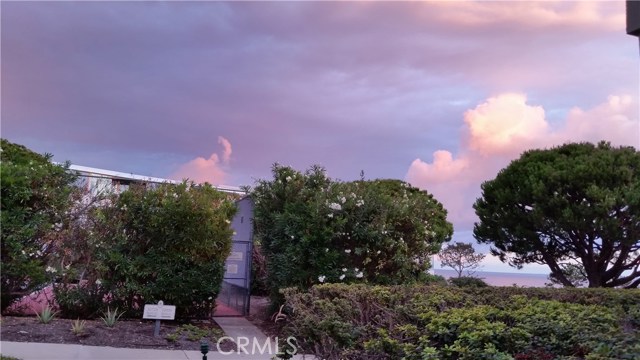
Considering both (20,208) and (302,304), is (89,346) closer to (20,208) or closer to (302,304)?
(20,208)

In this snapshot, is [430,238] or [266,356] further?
[430,238]

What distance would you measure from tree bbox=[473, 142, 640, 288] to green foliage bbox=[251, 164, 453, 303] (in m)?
7.26

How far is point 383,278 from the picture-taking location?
440 inches

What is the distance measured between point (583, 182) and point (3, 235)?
49.6ft

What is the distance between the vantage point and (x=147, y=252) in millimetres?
10375

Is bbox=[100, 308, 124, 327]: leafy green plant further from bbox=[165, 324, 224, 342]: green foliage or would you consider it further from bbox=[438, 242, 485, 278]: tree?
bbox=[438, 242, 485, 278]: tree

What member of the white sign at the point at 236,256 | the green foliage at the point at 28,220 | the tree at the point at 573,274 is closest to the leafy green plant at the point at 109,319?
the green foliage at the point at 28,220

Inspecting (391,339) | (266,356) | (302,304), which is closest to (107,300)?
(266,356)

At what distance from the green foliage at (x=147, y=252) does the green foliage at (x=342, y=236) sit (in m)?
1.37

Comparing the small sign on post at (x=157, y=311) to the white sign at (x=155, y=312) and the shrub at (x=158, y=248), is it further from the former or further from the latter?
the shrub at (x=158, y=248)

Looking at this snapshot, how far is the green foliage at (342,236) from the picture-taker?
10891 mm

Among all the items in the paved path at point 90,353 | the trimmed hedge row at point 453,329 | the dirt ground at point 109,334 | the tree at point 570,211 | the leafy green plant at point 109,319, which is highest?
the tree at point 570,211

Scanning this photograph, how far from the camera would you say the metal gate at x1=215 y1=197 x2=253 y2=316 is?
43.0ft

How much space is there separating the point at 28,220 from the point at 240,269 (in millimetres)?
5023
